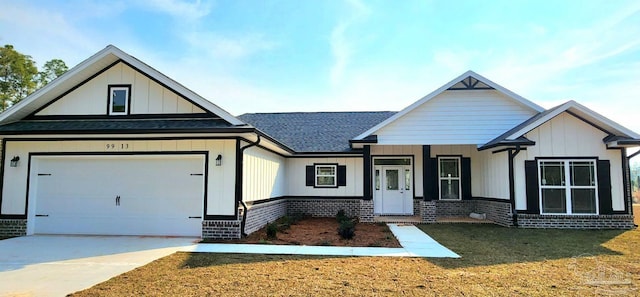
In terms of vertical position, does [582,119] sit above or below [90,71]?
below

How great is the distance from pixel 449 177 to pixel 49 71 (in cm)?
2992

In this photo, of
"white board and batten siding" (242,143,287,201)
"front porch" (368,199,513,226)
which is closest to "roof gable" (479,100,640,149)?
"front porch" (368,199,513,226)

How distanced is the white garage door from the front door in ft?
26.2

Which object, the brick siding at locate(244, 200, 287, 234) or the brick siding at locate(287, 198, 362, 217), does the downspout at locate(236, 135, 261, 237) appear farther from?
the brick siding at locate(287, 198, 362, 217)

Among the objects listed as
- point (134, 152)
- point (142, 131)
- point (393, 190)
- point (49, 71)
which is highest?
point (49, 71)

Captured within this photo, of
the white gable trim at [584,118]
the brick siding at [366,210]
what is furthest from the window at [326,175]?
the white gable trim at [584,118]

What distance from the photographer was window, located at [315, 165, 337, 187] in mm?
16156

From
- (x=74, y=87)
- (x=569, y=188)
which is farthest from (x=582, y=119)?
(x=74, y=87)

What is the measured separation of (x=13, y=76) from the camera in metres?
26.3

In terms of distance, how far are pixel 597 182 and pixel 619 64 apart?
3998 mm

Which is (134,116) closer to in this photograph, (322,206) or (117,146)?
(117,146)

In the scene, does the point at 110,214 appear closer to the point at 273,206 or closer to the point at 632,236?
the point at 273,206

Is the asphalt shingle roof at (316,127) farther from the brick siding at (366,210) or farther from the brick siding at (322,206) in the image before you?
the brick siding at (366,210)

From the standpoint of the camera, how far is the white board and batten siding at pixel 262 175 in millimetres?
10688
